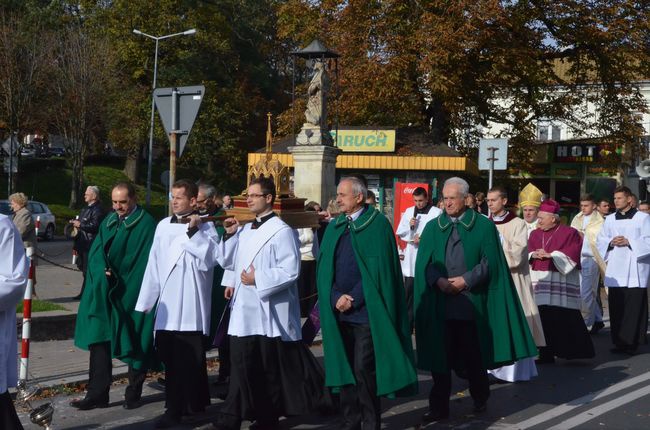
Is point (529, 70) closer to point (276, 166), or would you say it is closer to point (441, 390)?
point (276, 166)

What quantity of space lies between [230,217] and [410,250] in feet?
17.1

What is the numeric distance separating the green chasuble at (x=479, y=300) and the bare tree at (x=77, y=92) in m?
36.1

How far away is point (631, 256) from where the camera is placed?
12266mm

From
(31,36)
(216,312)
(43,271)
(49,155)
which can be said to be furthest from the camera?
(49,155)

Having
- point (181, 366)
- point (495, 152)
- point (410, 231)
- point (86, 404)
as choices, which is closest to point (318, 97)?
point (495, 152)

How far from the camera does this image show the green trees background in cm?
3102

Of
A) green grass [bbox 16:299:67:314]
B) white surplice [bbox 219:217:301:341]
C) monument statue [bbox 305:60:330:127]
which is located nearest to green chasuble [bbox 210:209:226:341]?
white surplice [bbox 219:217:301:341]

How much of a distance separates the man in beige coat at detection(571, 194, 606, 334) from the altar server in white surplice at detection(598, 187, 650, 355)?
70cm

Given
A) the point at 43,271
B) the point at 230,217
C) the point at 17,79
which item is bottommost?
the point at 43,271

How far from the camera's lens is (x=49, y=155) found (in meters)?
56.4

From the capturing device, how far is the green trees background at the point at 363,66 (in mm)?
31016

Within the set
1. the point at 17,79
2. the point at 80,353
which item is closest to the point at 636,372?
the point at 80,353

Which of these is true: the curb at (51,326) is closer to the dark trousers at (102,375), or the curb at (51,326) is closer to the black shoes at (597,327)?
the dark trousers at (102,375)

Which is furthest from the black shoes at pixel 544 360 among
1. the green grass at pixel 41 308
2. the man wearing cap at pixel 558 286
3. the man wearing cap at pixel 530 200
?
the green grass at pixel 41 308
